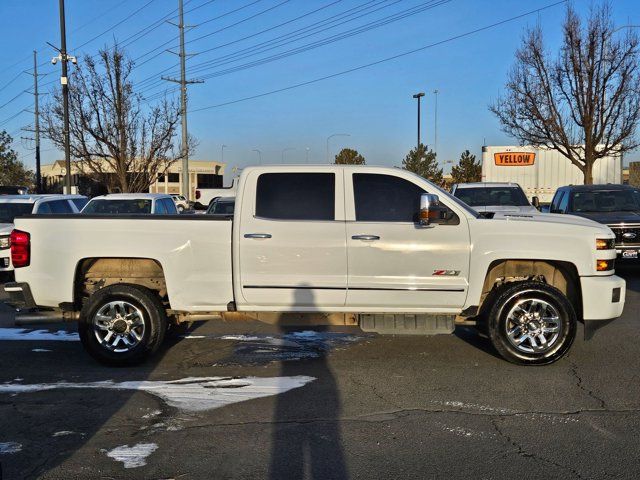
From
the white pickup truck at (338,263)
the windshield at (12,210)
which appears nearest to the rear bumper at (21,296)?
the white pickup truck at (338,263)

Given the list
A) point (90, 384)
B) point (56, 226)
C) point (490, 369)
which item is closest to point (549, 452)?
point (490, 369)

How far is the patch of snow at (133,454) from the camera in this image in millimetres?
4090

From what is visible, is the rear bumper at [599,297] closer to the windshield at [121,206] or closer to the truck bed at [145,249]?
the truck bed at [145,249]

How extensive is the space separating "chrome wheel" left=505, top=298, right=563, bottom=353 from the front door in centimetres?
60

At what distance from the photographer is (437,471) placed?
3953 mm

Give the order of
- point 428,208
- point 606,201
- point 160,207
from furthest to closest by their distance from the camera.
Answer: point 160,207 → point 606,201 → point 428,208

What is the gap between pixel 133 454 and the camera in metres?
4.23

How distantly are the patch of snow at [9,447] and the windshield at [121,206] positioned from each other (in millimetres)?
9477

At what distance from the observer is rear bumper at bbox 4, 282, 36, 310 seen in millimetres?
6352

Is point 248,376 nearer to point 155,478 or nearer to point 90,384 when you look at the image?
point 90,384

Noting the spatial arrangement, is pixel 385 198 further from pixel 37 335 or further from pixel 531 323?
pixel 37 335

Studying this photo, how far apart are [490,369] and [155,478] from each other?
12.1 ft

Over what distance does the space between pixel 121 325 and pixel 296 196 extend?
2.27 meters

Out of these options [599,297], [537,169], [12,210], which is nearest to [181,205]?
[12,210]
